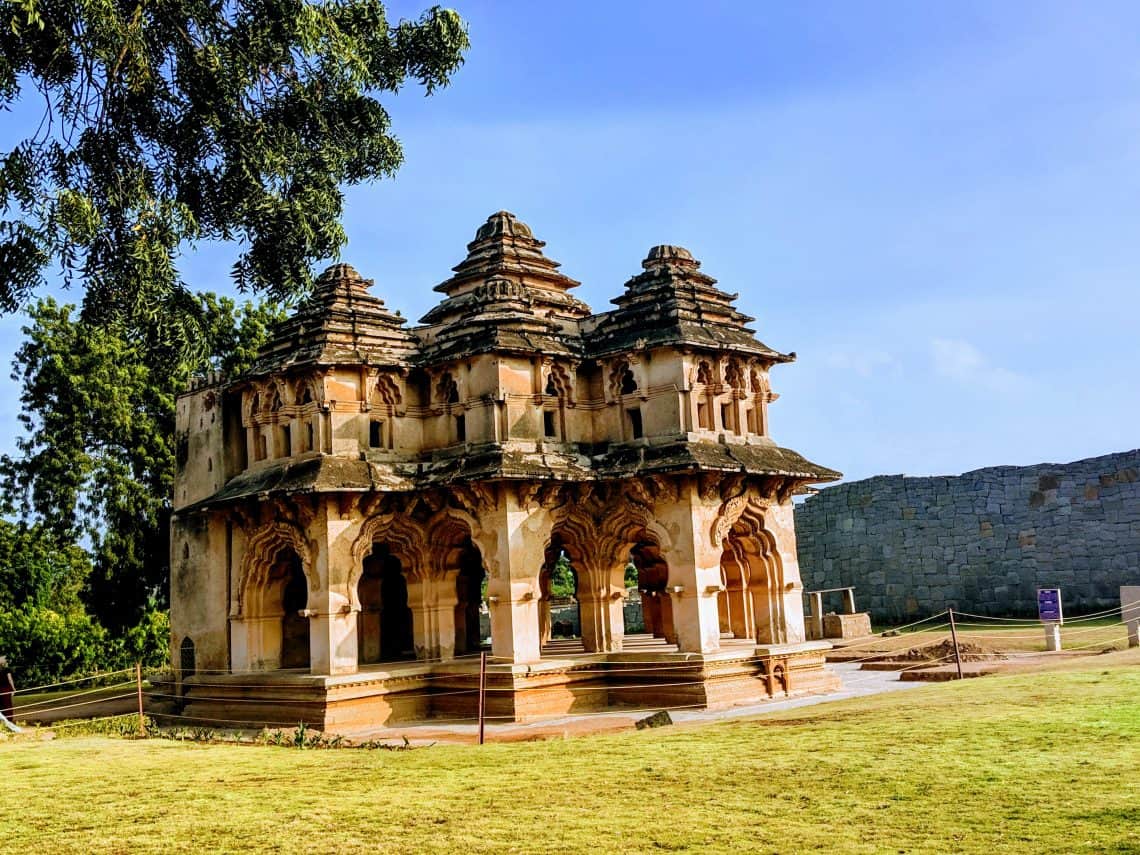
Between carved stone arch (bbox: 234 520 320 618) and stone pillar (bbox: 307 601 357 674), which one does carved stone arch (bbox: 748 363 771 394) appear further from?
carved stone arch (bbox: 234 520 320 618)

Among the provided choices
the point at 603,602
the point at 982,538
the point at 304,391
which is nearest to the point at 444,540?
the point at 603,602

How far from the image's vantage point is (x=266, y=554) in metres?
17.2

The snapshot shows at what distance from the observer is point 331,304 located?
18062 millimetres

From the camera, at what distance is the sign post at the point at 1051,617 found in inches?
754

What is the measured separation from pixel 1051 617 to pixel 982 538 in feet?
23.0

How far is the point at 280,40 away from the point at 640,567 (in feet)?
44.9

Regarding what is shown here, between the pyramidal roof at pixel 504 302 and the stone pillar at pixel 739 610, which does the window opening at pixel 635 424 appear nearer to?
the pyramidal roof at pixel 504 302

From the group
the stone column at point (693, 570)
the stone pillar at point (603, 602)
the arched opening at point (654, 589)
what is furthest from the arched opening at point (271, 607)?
the arched opening at point (654, 589)

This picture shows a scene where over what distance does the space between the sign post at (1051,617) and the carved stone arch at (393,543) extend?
10.9m

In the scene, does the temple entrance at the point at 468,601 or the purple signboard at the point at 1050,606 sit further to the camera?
the purple signboard at the point at 1050,606

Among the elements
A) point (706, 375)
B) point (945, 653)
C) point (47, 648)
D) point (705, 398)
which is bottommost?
point (945, 653)

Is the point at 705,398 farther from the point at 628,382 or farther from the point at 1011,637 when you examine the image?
the point at 1011,637

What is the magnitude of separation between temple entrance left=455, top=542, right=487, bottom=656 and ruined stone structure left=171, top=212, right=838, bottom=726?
1.72 ft

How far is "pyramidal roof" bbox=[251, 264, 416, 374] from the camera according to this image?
17.2 m
